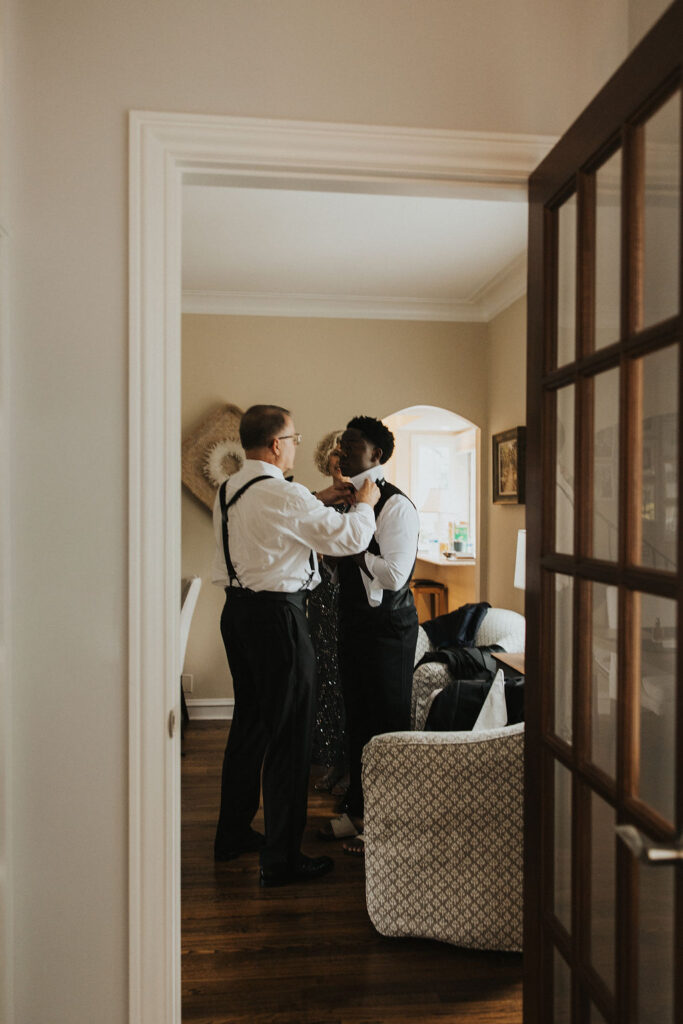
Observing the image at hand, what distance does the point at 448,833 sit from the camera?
2104mm

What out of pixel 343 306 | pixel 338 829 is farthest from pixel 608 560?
pixel 343 306

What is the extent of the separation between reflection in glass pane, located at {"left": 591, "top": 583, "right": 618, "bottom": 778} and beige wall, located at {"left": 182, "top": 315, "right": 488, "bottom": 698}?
12.3ft

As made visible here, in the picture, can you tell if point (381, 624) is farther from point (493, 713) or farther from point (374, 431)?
point (374, 431)

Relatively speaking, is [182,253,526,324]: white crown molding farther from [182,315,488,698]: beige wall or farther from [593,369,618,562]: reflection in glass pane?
[593,369,618,562]: reflection in glass pane

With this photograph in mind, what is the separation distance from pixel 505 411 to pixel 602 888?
368cm

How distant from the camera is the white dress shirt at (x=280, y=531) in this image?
2475mm

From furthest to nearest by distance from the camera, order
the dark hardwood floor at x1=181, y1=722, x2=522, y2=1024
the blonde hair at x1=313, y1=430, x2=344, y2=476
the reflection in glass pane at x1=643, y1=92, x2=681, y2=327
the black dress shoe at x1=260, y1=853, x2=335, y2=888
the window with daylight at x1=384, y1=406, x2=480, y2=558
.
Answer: the window with daylight at x1=384, y1=406, x2=480, y2=558, the blonde hair at x1=313, y1=430, x2=344, y2=476, the black dress shoe at x1=260, y1=853, x2=335, y2=888, the dark hardwood floor at x1=181, y1=722, x2=522, y2=1024, the reflection in glass pane at x1=643, y1=92, x2=681, y2=327

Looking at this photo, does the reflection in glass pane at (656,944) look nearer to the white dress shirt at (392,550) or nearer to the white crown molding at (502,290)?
the white dress shirt at (392,550)

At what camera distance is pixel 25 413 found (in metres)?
1.41

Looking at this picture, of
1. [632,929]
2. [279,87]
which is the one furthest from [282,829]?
[279,87]

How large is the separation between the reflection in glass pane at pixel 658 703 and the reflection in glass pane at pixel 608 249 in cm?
44

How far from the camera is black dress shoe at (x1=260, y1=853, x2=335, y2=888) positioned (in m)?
2.60

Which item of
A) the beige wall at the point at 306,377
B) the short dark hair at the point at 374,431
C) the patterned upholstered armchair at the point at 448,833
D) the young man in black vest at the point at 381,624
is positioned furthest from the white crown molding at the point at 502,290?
the patterned upholstered armchair at the point at 448,833

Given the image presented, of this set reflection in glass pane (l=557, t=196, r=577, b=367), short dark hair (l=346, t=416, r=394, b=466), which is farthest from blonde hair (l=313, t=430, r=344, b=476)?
reflection in glass pane (l=557, t=196, r=577, b=367)
